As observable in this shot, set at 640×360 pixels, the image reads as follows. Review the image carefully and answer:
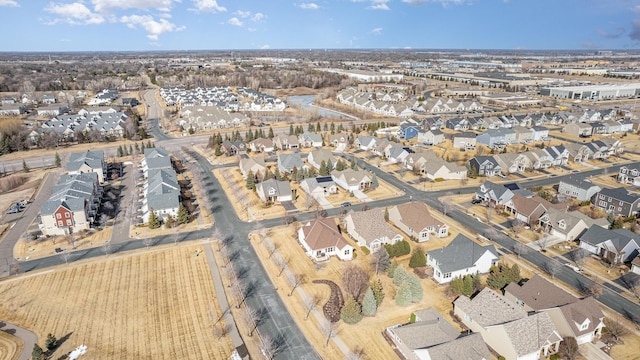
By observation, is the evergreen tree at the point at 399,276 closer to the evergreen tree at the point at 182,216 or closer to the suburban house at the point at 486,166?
the evergreen tree at the point at 182,216

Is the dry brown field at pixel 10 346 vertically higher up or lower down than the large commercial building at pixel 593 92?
lower down

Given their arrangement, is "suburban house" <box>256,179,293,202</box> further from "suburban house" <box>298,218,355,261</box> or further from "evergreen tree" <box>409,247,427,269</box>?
"evergreen tree" <box>409,247,427,269</box>

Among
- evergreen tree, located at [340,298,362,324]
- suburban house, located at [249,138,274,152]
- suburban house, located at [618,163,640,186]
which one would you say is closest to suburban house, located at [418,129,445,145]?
suburban house, located at [618,163,640,186]

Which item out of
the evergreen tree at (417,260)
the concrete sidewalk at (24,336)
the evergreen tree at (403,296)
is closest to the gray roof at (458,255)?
the evergreen tree at (417,260)

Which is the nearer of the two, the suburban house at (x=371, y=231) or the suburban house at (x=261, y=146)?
the suburban house at (x=371, y=231)

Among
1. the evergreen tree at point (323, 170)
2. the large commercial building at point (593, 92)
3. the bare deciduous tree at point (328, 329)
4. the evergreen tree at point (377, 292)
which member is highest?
the large commercial building at point (593, 92)

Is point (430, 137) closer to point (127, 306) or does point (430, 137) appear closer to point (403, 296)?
point (403, 296)

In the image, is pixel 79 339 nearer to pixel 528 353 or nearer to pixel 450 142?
pixel 528 353
